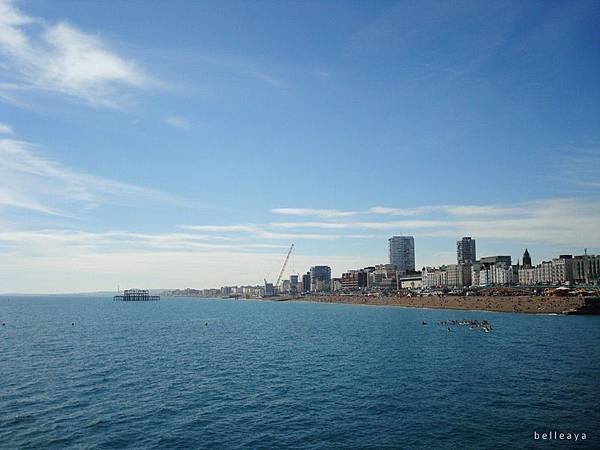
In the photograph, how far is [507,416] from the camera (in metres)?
40.0

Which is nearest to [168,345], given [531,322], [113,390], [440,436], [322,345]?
[322,345]

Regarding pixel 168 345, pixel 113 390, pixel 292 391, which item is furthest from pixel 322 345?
pixel 113 390

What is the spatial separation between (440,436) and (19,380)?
49.9 meters

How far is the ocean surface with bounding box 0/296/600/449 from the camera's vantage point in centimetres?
3612

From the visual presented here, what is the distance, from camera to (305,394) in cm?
4909

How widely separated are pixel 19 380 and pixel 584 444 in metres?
59.5

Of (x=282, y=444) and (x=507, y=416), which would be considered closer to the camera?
(x=282, y=444)

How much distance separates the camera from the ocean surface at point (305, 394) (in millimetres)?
36125

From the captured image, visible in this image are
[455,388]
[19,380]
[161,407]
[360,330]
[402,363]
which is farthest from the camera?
[360,330]

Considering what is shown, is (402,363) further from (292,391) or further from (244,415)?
(244,415)

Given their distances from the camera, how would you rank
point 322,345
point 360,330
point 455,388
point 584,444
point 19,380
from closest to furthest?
point 584,444 → point 455,388 → point 19,380 → point 322,345 → point 360,330

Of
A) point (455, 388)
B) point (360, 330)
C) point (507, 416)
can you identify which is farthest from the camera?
point (360, 330)

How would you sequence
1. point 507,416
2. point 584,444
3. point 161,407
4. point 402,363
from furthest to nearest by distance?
point 402,363
point 161,407
point 507,416
point 584,444

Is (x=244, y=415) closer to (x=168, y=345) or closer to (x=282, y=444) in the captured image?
(x=282, y=444)
